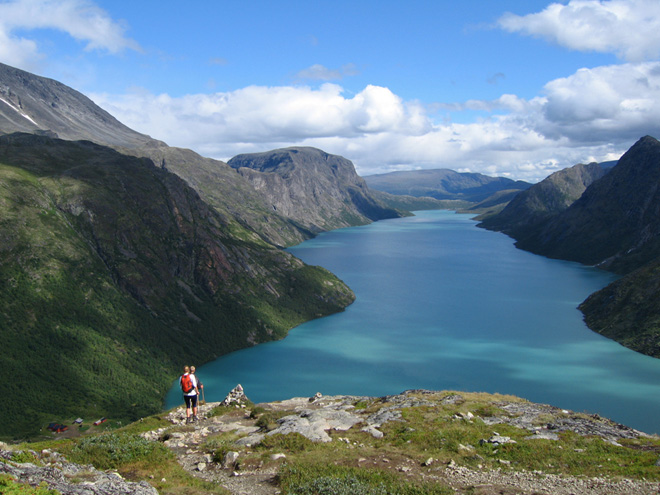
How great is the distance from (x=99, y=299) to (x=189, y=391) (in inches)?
4646

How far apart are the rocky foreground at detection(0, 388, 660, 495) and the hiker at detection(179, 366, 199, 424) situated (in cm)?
102

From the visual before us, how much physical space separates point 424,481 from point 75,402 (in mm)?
106570

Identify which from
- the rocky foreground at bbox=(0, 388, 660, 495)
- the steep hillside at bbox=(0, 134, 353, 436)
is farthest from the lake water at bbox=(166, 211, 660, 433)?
the rocky foreground at bbox=(0, 388, 660, 495)

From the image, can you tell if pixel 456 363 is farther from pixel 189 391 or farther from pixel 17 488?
pixel 17 488

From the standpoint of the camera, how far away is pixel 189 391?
42062 mm

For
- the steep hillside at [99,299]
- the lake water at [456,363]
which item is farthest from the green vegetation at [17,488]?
the lake water at [456,363]

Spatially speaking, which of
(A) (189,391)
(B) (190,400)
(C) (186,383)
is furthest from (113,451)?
(B) (190,400)

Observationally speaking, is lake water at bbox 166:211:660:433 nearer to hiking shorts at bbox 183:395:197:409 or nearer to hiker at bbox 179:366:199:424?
hiker at bbox 179:366:199:424

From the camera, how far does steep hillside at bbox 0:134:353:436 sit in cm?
11469

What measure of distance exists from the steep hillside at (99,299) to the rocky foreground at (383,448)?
7748 centimetres

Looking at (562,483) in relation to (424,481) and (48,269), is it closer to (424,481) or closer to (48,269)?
(424,481)

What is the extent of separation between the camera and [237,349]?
529 feet

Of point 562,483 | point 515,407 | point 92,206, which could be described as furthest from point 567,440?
point 92,206

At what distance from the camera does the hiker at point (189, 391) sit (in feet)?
135
